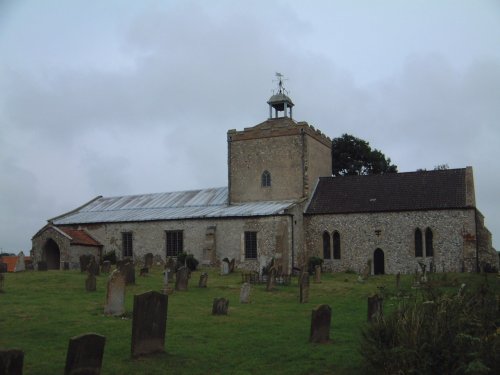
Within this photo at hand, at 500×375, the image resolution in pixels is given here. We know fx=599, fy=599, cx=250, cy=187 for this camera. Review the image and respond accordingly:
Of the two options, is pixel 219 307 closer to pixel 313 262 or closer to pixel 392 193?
pixel 313 262

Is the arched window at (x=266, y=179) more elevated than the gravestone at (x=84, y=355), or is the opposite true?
the arched window at (x=266, y=179)

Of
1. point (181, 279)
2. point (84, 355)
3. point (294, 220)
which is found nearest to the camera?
point (84, 355)

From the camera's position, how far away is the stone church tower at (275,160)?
37.8m

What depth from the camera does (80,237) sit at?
38.9m

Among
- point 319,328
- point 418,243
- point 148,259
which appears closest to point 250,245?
point 148,259

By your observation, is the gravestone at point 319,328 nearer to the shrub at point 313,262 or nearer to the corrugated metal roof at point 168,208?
the corrugated metal roof at point 168,208

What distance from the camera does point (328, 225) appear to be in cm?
3572

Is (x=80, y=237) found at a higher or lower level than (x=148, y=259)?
higher

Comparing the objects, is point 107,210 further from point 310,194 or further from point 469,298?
point 469,298

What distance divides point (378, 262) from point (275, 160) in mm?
9315

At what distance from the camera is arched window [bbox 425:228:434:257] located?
33.2 meters

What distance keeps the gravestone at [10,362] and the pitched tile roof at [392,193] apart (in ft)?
92.3

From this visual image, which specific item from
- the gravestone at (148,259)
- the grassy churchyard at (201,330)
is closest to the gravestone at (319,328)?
the grassy churchyard at (201,330)

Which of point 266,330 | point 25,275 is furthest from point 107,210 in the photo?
point 266,330
